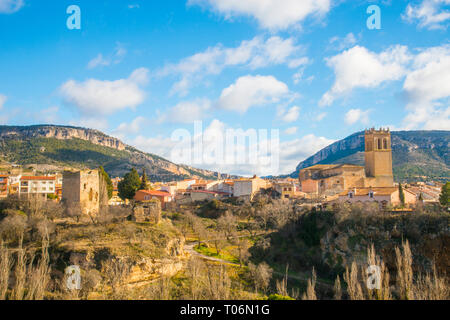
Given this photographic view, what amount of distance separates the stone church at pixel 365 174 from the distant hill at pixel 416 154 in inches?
1208

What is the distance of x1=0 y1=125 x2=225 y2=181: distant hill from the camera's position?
101m

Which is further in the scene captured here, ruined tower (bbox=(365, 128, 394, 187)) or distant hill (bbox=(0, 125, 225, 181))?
distant hill (bbox=(0, 125, 225, 181))

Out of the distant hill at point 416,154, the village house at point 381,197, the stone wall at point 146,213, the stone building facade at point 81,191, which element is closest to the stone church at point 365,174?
the village house at point 381,197

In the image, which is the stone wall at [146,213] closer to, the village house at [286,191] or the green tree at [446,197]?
the village house at [286,191]

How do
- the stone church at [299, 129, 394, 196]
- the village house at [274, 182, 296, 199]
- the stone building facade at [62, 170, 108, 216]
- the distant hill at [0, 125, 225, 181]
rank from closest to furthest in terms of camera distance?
the stone building facade at [62, 170, 108, 216] → the village house at [274, 182, 296, 199] → the stone church at [299, 129, 394, 196] → the distant hill at [0, 125, 225, 181]

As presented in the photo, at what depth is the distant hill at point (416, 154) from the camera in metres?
84.2

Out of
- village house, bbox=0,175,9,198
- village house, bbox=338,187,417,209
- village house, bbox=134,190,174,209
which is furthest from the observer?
village house, bbox=0,175,9,198

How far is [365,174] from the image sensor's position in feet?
177

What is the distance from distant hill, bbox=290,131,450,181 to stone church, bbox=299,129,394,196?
30.7 meters

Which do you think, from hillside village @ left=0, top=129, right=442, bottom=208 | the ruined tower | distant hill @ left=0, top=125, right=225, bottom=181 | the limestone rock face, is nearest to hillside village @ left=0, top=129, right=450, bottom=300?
hillside village @ left=0, top=129, right=442, bottom=208

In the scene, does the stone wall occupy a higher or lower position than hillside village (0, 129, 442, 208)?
lower

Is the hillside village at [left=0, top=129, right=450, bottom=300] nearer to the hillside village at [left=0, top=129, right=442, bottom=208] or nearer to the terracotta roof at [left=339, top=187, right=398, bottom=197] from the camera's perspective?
the terracotta roof at [left=339, top=187, right=398, bottom=197]
